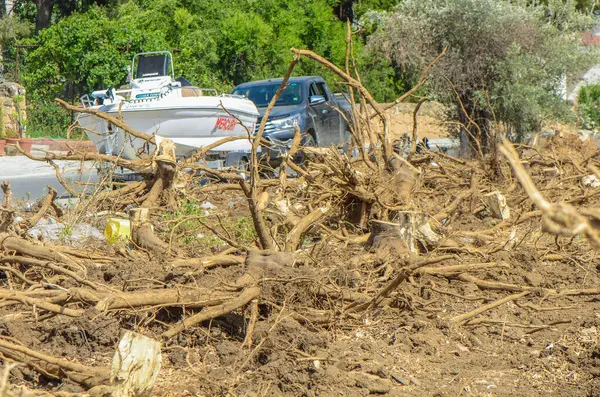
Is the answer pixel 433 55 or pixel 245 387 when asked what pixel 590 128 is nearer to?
pixel 433 55

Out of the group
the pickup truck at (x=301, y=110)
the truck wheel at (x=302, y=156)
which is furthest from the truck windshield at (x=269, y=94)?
the truck wheel at (x=302, y=156)

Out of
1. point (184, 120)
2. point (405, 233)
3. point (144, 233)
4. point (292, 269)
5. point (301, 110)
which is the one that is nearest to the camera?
point (292, 269)

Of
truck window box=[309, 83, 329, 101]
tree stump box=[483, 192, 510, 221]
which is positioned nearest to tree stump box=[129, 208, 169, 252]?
tree stump box=[483, 192, 510, 221]

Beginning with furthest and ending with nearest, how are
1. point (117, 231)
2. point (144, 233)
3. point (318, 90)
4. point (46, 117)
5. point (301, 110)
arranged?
point (46, 117) < point (318, 90) < point (301, 110) < point (117, 231) < point (144, 233)

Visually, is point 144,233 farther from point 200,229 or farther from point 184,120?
point 184,120

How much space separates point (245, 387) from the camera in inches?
153

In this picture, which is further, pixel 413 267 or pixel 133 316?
pixel 413 267

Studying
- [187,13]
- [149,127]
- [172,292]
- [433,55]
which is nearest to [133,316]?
[172,292]

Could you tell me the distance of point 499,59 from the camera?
15594 mm

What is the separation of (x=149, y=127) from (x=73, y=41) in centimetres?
968

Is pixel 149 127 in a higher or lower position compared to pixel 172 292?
lower

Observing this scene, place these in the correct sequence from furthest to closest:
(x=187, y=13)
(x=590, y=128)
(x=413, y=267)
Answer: (x=590, y=128), (x=187, y=13), (x=413, y=267)

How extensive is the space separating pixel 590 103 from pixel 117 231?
2590cm

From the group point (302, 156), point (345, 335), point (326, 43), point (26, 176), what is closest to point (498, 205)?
point (302, 156)
